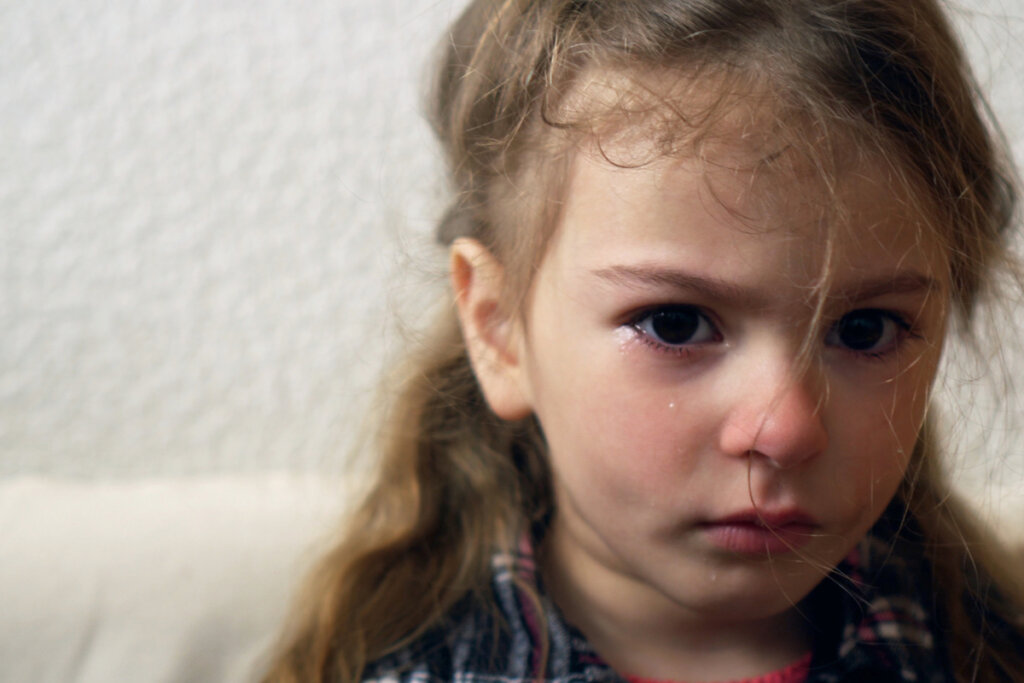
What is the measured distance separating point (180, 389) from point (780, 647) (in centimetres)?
52

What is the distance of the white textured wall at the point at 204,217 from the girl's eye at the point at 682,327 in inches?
11.3

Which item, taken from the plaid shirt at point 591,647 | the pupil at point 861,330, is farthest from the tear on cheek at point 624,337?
the plaid shirt at point 591,647

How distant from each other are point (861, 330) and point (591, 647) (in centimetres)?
26

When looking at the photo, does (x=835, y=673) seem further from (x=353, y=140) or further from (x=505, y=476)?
(x=353, y=140)

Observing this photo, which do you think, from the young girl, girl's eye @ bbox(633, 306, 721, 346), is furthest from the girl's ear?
girl's eye @ bbox(633, 306, 721, 346)

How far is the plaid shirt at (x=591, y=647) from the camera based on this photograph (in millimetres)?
589

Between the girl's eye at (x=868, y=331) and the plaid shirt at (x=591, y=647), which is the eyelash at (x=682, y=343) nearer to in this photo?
the girl's eye at (x=868, y=331)

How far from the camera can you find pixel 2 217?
2.48 ft

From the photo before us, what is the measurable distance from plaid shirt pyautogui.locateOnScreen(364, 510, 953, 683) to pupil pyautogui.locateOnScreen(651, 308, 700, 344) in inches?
8.5

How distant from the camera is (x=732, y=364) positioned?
1.52 ft

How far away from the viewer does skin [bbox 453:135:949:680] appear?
44cm

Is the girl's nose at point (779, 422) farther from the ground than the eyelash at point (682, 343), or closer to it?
closer to it

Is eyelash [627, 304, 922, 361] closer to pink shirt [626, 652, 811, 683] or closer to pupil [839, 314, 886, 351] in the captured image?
pupil [839, 314, 886, 351]

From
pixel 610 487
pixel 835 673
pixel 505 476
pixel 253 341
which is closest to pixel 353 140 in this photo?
pixel 253 341
